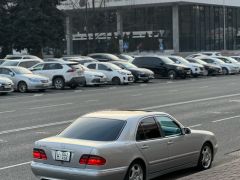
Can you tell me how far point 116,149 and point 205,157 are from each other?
109 inches

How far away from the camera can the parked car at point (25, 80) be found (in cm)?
3169

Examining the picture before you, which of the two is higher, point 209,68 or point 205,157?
point 209,68

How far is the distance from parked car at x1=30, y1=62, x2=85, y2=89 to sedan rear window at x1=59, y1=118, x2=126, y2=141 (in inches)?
995

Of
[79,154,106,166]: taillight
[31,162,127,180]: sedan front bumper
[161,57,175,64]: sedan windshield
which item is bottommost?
[31,162,127,180]: sedan front bumper

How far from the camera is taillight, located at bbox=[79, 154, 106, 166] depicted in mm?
8008

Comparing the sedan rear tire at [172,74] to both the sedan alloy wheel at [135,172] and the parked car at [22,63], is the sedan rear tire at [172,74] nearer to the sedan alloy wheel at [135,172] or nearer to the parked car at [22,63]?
the parked car at [22,63]

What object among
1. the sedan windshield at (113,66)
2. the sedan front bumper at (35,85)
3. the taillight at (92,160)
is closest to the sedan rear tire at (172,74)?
the sedan windshield at (113,66)

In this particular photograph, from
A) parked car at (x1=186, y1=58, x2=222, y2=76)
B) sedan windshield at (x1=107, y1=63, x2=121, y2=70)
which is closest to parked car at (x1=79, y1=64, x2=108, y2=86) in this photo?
sedan windshield at (x1=107, y1=63, x2=121, y2=70)

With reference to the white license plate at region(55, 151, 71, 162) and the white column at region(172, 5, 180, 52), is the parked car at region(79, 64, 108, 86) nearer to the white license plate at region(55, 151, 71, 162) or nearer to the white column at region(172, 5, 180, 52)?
the white license plate at region(55, 151, 71, 162)

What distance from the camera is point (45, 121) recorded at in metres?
17.7

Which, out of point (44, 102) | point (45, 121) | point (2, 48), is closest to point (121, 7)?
point (2, 48)

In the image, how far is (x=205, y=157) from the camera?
34.3ft

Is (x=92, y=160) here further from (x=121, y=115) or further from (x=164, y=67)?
(x=164, y=67)

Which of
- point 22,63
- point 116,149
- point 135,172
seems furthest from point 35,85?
point 116,149
